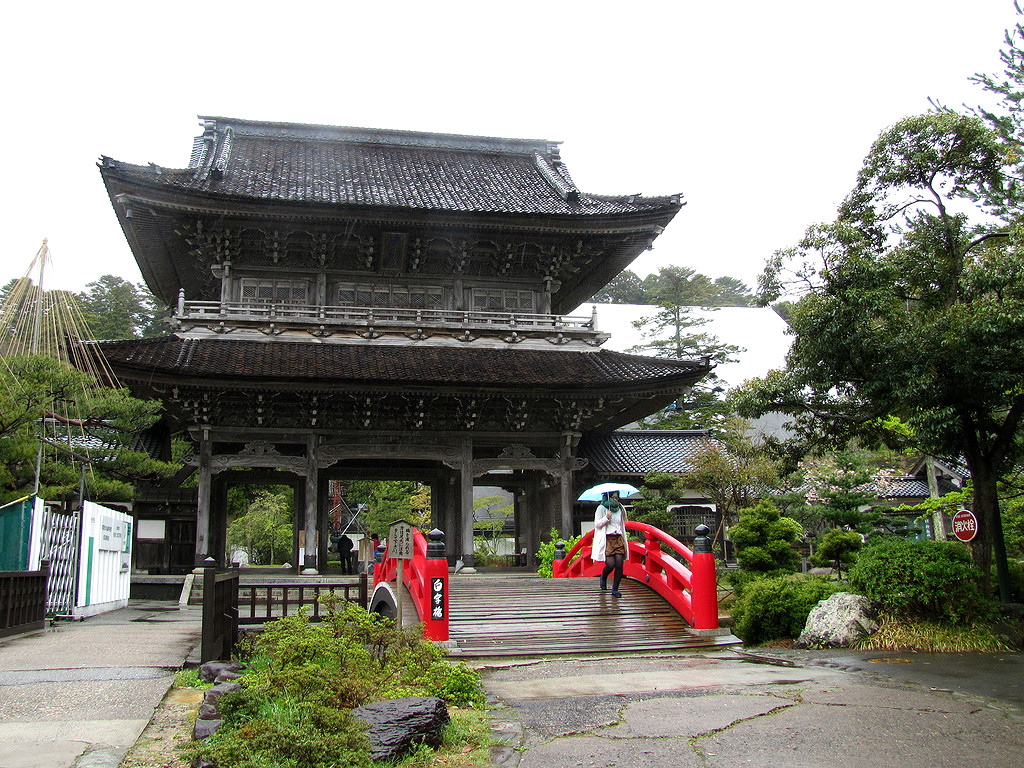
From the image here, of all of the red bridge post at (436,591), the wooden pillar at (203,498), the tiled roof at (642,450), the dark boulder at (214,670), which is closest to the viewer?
the dark boulder at (214,670)

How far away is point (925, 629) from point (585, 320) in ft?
39.0

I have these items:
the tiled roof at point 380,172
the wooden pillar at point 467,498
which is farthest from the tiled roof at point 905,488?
the wooden pillar at point 467,498

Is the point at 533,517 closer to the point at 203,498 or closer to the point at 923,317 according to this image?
the point at 203,498

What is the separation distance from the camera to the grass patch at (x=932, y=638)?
10539mm

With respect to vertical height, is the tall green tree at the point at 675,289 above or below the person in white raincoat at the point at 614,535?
above

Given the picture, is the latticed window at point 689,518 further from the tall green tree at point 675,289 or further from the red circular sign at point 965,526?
the tall green tree at point 675,289

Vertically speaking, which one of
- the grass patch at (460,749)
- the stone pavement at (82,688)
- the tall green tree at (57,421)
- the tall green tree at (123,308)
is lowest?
the grass patch at (460,749)

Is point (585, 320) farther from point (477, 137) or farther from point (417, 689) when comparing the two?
point (417, 689)

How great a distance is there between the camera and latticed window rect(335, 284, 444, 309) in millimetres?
20609

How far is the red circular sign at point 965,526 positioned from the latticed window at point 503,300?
11.5m

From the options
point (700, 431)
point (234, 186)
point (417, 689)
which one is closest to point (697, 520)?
point (700, 431)

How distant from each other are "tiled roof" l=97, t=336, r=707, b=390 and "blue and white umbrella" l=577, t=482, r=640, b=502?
3.47m

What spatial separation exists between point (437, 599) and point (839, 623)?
579cm

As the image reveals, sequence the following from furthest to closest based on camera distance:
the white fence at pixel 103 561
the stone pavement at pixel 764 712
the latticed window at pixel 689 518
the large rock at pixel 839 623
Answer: the latticed window at pixel 689 518 → the white fence at pixel 103 561 → the large rock at pixel 839 623 → the stone pavement at pixel 764 712
